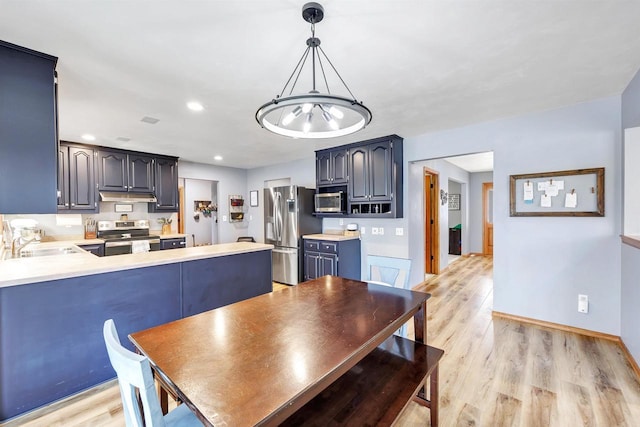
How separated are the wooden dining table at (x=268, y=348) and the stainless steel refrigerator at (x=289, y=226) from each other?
2.98m

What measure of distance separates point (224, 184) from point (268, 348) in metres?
5.76

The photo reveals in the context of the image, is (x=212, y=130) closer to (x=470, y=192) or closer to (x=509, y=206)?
(x=509, y=206)

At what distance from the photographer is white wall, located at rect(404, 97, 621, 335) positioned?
2.73 metres

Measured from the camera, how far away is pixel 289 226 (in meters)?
4.93

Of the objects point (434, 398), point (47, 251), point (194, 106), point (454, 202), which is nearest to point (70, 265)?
point (47, 251)

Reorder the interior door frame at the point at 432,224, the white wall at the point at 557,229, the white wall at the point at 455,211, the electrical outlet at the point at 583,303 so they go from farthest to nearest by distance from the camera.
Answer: the white wall at the point at 455,211
the interior door frame at the point at 432,224
the electrical outlet at the point at 583,303
the white wall at the point at 557,229

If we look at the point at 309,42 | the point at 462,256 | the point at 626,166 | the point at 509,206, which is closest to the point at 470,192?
the point at 462,256

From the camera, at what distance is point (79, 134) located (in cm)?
380

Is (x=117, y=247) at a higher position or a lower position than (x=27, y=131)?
lower

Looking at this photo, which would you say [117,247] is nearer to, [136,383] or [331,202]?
[331,202]

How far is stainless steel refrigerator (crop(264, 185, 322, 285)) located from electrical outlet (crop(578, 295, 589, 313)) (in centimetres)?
360

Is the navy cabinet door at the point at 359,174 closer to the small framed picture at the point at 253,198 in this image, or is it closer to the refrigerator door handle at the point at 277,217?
the refrigerator door handle at the point at 277,217

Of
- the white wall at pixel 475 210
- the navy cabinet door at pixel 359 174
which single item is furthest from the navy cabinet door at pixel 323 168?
the white wall at pixel 475 210

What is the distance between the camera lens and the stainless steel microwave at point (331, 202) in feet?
14.8
